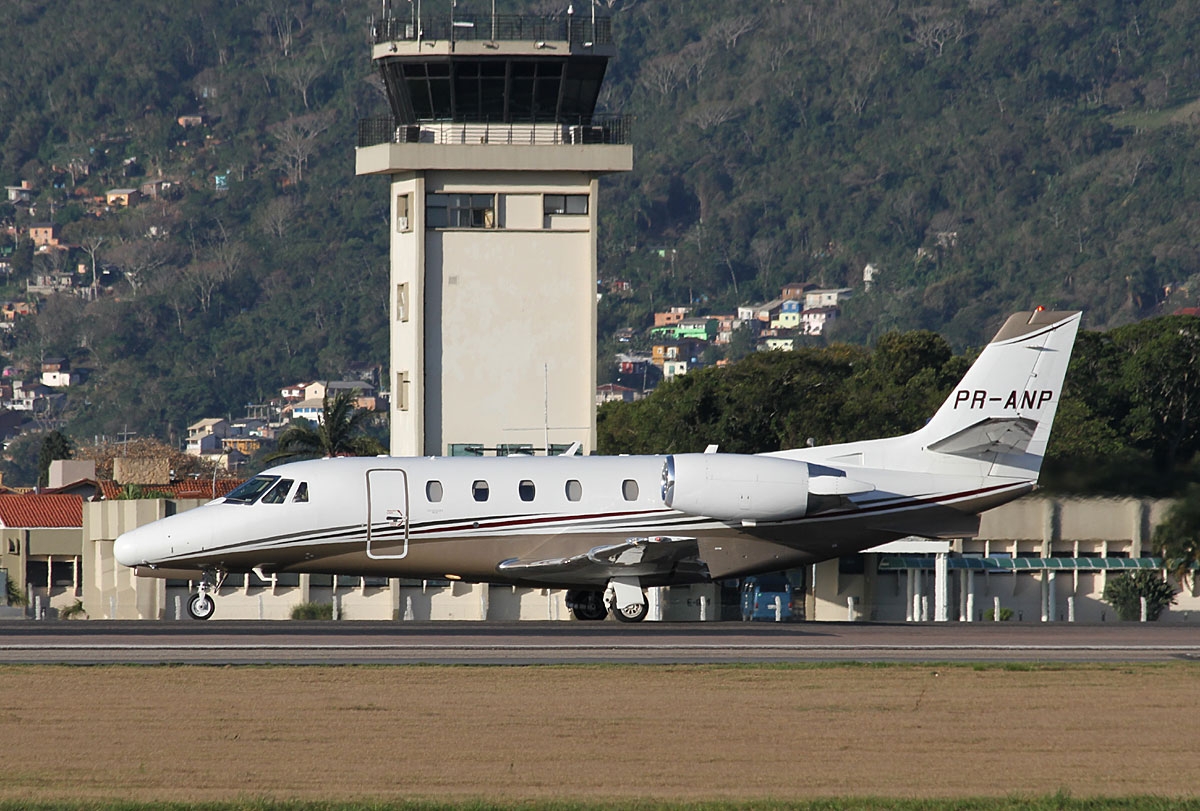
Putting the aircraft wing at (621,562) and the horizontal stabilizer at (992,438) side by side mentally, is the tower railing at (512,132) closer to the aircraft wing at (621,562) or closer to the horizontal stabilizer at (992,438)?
the horizontal stabilizer at (992,438)

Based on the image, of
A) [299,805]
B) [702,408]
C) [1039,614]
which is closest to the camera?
[299,805]

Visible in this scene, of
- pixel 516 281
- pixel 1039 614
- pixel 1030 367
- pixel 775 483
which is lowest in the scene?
pixel 1039 614

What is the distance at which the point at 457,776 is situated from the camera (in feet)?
57.8

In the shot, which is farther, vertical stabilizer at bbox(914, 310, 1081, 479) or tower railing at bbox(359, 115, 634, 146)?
tower railing at bbox(359, 115, 634, 146)

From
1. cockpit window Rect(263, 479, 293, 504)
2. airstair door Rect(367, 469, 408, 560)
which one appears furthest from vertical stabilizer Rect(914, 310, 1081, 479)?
cockpit window Rect(263, 479, 293, 504)

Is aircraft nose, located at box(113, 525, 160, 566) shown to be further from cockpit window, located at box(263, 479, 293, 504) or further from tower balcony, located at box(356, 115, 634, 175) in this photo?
tower balcony, located at box(356, 115, 634, 175)

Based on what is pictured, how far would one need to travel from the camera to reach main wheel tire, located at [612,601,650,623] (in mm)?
31625

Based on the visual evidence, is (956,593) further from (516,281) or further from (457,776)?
(457,776)

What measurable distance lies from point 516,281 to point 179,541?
23895 millimetres

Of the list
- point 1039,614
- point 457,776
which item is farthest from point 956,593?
point 457,776

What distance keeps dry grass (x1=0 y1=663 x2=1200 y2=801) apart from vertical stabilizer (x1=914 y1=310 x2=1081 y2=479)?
338 inches

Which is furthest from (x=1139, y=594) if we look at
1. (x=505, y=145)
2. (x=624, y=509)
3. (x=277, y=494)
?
(x=505, y=145)

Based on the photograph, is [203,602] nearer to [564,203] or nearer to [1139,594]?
[1139,594]

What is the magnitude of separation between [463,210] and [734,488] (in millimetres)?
24323
